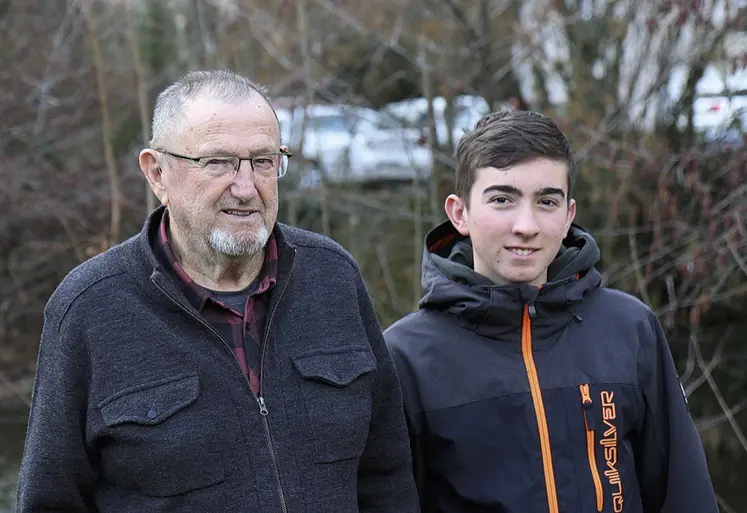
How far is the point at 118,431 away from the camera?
210 centimetres

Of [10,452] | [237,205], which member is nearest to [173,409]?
[237,205]

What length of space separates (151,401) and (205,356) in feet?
0.51

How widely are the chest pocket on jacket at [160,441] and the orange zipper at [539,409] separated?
0.85 m

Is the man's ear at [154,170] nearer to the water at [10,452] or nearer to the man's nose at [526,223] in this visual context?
Answer: the man's nose at [526,223]

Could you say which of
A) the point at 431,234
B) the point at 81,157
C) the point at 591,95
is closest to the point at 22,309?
the point at 81,157

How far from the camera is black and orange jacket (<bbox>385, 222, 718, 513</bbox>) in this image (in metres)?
2.50

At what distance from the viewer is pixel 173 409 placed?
2.12 metres

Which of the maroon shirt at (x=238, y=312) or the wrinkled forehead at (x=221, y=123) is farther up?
the wrinkled forehead at (x=221, y=123)

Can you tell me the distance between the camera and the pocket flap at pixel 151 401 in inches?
82.7

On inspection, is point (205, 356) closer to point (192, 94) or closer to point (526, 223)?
point (192, 94)

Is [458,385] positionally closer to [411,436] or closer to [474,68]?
[411,436]

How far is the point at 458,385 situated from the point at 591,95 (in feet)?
16.4

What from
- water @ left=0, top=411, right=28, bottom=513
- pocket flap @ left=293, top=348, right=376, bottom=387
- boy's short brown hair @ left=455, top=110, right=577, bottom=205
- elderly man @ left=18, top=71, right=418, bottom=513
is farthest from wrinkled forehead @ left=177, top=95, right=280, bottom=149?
water @ left=0, top=411, right=28, bottom=513

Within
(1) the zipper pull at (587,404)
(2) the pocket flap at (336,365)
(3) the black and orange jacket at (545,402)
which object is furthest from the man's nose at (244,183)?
(1) the zipper pull at (587,404)
